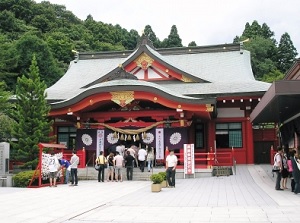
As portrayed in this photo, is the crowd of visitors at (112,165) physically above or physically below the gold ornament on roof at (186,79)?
below

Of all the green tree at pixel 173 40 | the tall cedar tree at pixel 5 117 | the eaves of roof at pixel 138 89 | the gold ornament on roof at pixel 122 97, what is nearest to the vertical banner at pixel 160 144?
the eaves of roof at pixel 138 89

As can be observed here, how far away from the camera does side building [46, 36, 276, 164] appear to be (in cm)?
2103

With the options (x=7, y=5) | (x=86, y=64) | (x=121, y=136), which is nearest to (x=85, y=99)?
(x=121, y=136)

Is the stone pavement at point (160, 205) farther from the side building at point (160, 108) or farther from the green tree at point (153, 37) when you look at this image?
the green tree at point (153, 37)

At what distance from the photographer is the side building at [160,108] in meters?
21.0

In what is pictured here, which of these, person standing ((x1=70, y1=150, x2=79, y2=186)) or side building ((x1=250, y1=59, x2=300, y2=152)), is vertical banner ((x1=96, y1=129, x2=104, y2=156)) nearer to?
person standing ((x1=70, y1=150, x2=79, y2=186))

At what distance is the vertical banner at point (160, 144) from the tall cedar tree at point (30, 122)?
6154 mm

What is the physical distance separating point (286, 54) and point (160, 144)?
49.7 m

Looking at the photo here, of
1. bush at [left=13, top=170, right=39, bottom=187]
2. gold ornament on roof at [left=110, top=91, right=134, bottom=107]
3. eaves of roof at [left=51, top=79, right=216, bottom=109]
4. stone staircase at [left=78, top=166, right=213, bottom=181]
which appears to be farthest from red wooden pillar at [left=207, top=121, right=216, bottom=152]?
bush at [left=13, top=170, right=39, bottom=187]

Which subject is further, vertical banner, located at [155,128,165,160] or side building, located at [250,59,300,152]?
vertical banner, located at [155,128,165,160]

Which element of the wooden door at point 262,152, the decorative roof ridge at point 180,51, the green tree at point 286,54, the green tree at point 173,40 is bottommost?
the wooden door at point 262,152

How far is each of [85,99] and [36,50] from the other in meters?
29.6

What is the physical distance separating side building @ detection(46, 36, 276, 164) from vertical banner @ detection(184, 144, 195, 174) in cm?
270

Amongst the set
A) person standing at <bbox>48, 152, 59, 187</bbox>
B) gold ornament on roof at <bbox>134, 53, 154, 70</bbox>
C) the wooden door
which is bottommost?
person standing at <bbox>48, 152, 59, 187</bbox>
